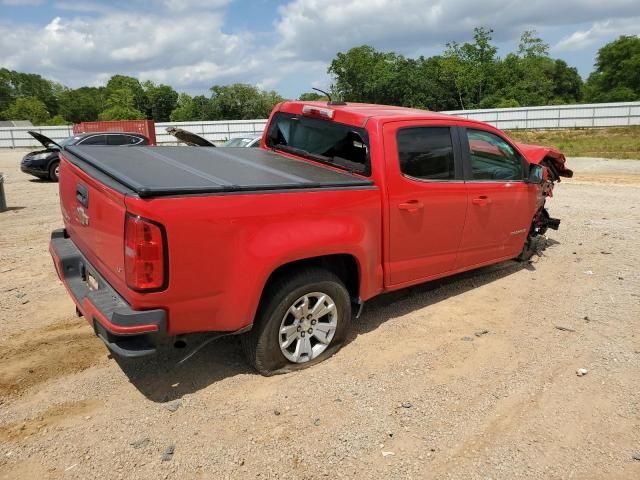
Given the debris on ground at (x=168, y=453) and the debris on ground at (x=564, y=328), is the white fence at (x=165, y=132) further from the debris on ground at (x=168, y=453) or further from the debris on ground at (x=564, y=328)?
the debris on ground at (x=168, y=453)

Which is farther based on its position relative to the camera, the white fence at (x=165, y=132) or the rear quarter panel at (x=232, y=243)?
the white fence at (x=165, y=132)

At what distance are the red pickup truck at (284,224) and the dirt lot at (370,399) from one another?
446 mm

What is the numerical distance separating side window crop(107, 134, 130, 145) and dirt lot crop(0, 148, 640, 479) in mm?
10267

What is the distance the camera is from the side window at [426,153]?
418 centimetres

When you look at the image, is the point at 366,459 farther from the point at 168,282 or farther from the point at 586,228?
the point at 586,228

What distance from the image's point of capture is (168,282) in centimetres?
286

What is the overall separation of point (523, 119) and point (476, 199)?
116ft

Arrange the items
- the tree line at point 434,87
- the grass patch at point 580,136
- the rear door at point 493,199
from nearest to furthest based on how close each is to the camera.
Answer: the rear door at point 493,199 < the grass patch at point 580,136 < the tree line at point 434,87

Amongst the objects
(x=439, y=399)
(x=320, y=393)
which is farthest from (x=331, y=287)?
(x=439, y=399)

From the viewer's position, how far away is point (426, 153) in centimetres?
437

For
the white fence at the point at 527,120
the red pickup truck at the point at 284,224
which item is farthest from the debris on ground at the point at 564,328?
the white fence at the point at 527,120

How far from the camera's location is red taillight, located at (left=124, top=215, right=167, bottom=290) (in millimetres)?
2742

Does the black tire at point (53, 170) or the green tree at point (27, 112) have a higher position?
the green tree at point (27, 112)

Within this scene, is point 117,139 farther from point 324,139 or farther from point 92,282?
point 92,282
